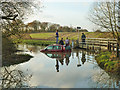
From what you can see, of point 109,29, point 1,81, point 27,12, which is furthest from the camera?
point 27,12

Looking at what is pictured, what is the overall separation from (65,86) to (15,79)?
122 inches

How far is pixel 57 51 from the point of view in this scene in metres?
19.6

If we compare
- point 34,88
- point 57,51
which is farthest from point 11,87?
point 57,51

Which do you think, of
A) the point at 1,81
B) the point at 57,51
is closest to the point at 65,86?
the point at 1,81

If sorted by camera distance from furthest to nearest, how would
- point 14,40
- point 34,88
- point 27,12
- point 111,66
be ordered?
point 14,40 < point 27,12 < point 111,66 < point 34,88

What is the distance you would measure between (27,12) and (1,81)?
9952 mm

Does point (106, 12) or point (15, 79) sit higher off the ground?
point (106, 12)

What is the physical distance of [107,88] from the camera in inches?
268

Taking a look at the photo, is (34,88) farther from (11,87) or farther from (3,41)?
(3,41)

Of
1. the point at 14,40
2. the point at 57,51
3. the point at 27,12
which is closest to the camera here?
the point at 27,12

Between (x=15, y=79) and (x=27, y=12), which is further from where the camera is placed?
(x=27, y=12)

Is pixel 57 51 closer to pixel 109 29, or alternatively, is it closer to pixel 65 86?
pixel 109 29

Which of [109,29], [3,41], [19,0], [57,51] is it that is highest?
[19,0]

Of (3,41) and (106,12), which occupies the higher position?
(106,12)
